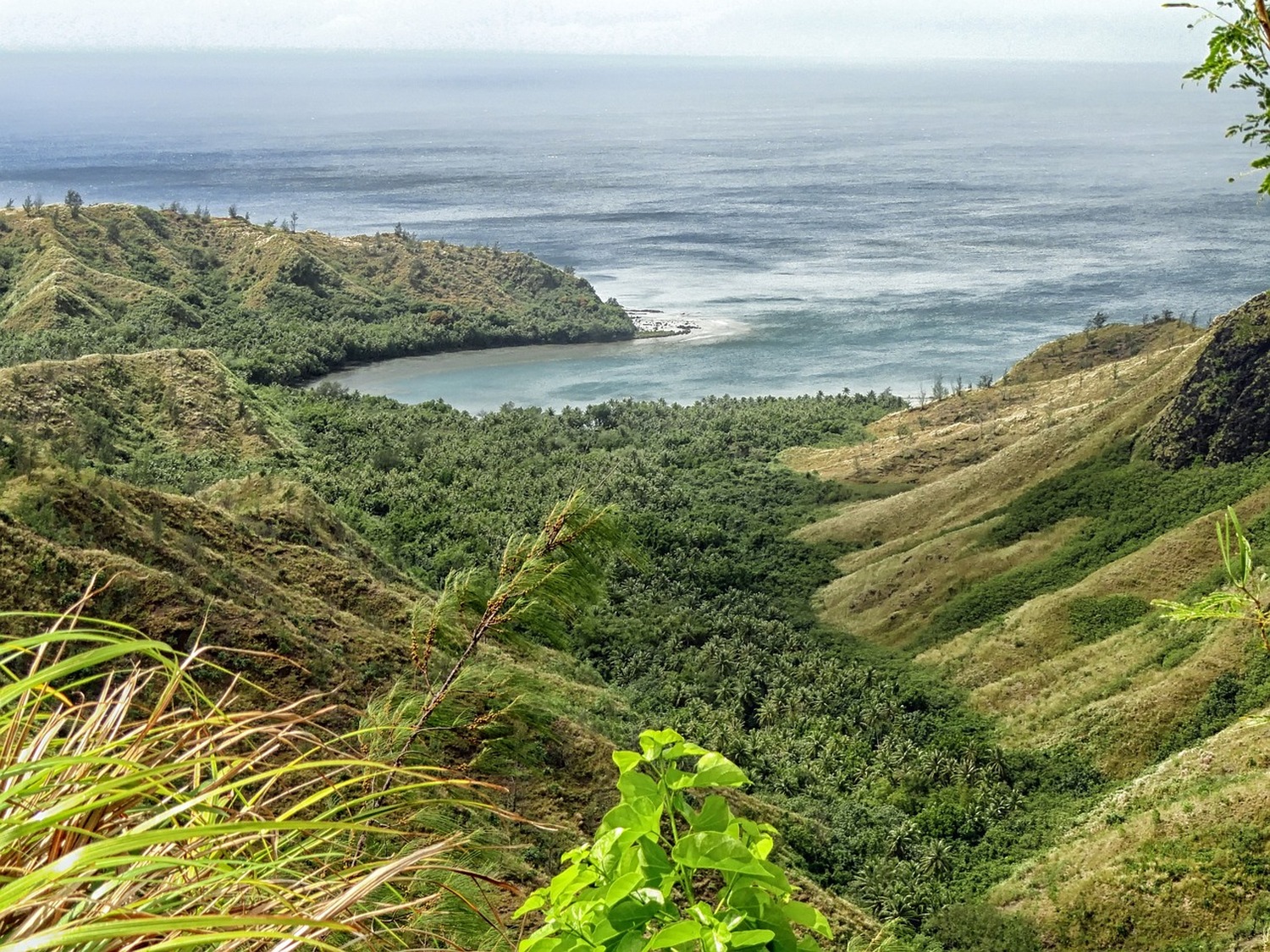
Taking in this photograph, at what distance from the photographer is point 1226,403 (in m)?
42.7

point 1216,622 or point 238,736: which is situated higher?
point 238,736

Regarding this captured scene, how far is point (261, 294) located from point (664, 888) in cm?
9681

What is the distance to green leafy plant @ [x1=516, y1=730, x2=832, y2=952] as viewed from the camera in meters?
2.18

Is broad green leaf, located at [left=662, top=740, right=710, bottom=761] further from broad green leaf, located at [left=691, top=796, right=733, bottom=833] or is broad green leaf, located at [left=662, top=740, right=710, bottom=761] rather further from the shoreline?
the shoreline

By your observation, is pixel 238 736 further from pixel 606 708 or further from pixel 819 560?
pixel 819 560

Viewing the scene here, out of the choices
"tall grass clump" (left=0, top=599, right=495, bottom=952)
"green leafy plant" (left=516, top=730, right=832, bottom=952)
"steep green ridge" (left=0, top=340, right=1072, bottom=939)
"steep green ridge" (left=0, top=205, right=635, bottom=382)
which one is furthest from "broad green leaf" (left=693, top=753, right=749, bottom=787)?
"steep green ridge" (left=0, top=205, right=635, bottom=382)

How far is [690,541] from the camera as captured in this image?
49.4 m

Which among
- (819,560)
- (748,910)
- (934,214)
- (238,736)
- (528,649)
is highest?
(934,214)

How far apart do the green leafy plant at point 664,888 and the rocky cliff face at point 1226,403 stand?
45944 millimetres

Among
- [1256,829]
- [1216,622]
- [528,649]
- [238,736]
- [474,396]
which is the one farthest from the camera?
[474,396]

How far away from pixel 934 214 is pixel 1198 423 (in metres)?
132

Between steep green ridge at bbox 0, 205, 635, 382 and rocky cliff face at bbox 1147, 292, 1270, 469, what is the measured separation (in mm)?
54531

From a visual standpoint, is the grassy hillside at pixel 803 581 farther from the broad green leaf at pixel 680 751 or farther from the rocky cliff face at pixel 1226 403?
the broad green leaf at pixel 680 751

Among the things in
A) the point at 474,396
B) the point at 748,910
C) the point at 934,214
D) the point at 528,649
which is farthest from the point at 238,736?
the point at 934,214
